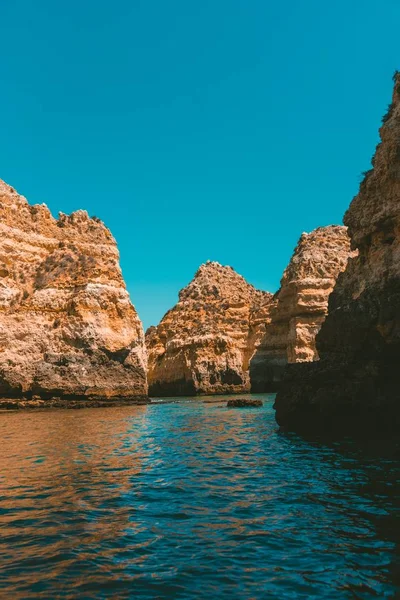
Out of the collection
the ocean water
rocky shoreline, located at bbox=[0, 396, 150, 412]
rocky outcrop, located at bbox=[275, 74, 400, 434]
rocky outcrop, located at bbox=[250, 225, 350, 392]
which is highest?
rocky outcrop, located at bbox=[250, 225, 350, 392]

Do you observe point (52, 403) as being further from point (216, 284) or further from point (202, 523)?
point (216, 284)

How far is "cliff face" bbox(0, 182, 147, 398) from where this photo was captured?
140 ft

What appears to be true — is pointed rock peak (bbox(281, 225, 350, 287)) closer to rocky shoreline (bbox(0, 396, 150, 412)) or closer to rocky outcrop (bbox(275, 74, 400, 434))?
rocky shoreline (bbox(0, 396, 150, 412))

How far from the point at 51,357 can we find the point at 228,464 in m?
32.3

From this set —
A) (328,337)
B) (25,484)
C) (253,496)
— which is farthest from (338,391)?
(25,484)

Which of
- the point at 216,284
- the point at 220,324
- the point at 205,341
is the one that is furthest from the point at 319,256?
the point at 216,284

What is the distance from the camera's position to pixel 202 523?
8.90m

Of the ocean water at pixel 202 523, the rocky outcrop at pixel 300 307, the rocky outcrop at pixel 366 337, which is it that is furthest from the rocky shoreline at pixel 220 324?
the ocean water at pixel 202 523

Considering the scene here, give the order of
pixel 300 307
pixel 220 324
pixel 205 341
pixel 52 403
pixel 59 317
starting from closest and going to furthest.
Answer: pixel 52 403, pixel 59 317, pixel 300 307, pixel 205 341, pixel 220 324

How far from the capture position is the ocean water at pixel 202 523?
6379 millimetres

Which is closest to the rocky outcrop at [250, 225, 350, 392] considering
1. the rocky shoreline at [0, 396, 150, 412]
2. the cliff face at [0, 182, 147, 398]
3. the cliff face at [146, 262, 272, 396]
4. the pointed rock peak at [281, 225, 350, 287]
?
the pointed rock peak at [281, 225, 350, 287]

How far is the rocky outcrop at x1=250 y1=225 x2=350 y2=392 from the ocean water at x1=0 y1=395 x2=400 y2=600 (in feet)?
171

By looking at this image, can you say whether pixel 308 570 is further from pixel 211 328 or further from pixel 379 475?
pixel 211 328

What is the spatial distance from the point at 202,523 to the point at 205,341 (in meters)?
69.8
